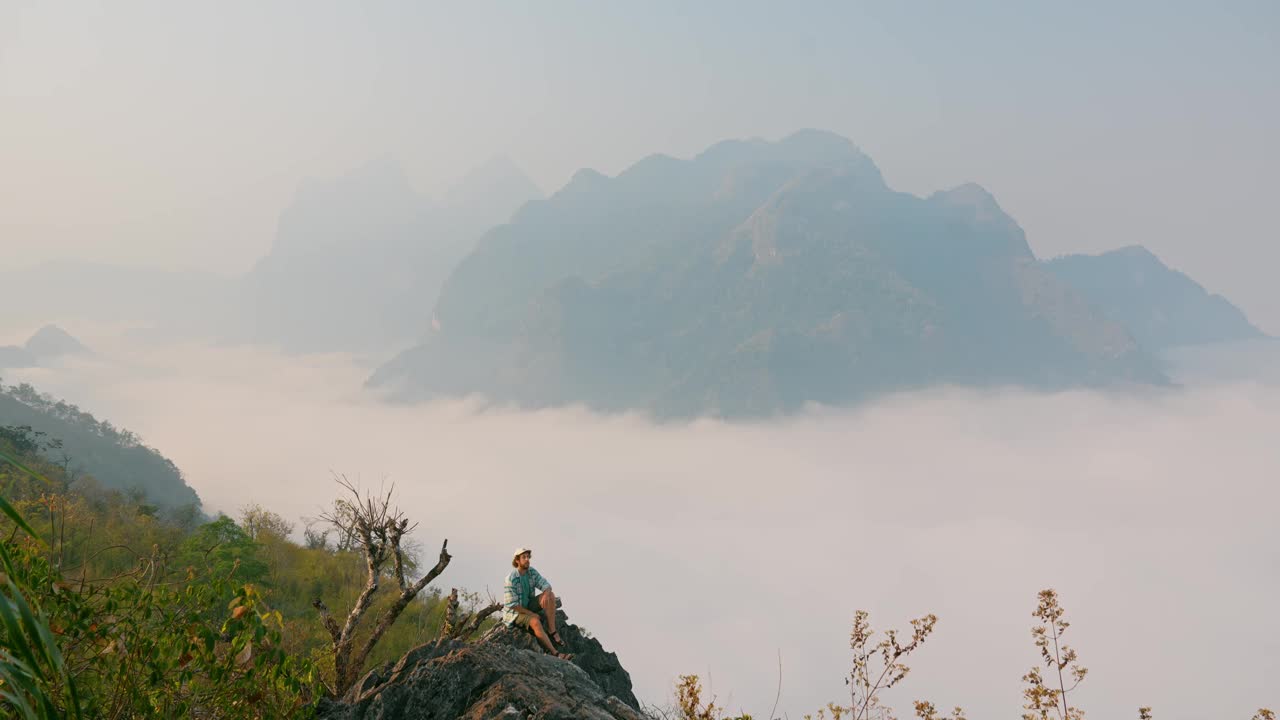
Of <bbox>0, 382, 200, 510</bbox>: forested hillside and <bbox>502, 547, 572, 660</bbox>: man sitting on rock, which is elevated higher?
<bbox>0, 382, 200, 510</bbox>: forested hillside

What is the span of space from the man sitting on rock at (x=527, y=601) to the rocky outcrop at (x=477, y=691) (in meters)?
2.31

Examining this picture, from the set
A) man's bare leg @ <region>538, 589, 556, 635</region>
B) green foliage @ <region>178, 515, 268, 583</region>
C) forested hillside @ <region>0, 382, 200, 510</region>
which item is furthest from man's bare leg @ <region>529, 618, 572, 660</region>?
forested hillside @ <region>0, 382, 200, 510</region>

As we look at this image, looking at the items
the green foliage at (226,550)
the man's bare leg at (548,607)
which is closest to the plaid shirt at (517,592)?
the man's bare leg at (548,607)

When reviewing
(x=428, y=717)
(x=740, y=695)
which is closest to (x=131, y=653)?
(x=428, y=717)

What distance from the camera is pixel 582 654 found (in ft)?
40.1

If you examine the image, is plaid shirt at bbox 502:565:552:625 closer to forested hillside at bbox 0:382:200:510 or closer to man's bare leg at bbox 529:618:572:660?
man's bare leg at bbox 529:618:572:660

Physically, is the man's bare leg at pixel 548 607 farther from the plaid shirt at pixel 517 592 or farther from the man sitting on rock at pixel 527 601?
the plaid shirt at pixel 517 592

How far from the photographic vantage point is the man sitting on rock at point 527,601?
414 inches

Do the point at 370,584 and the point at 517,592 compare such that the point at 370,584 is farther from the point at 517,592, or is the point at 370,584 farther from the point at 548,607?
the point at 548,607

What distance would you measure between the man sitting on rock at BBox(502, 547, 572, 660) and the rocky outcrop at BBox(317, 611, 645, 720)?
7.59 ft

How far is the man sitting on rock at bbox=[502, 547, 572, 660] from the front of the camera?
10508 millimetres

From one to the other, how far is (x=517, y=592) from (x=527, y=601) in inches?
9.6

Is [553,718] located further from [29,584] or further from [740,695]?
[740,695]

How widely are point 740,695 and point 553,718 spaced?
168468 millimetres
